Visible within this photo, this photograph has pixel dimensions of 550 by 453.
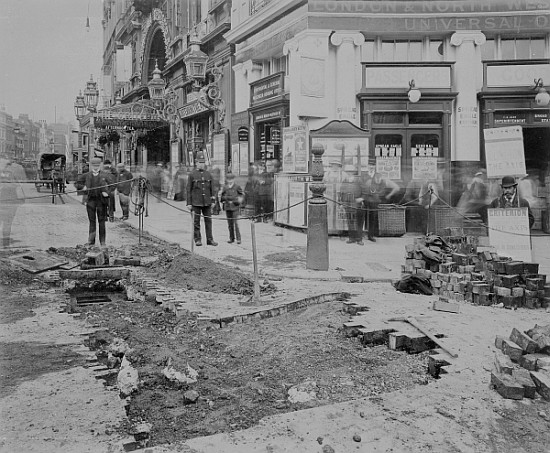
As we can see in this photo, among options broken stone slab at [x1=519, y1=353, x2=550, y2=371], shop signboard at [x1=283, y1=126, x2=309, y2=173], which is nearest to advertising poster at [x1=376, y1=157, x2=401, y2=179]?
shop signboard at [x1=283, y1=126, x2=309, y2=173]

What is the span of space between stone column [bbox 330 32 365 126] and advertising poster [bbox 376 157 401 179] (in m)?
1.61

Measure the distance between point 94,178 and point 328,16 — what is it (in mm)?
7902

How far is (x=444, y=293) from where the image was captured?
8.31m

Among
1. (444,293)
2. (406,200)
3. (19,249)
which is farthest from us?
(406,200)

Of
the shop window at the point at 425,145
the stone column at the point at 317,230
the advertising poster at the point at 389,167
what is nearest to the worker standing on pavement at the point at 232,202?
the stone column at the point at 317,230

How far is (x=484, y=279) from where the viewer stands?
8133 mm

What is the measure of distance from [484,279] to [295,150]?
8.84 meters

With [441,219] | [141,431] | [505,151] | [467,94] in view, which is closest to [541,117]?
[467,94]

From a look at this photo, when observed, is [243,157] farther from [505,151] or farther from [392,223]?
[505,151]

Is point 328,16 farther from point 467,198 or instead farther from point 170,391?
point 170,391

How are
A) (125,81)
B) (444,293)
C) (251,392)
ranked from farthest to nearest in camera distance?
(125,81) → (444,293) → (251,392)

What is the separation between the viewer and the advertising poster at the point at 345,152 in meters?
14.7

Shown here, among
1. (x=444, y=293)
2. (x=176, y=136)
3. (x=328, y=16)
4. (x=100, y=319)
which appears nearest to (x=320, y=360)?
(x=100, y=319)

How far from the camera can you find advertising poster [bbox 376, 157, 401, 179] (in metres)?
15.3
